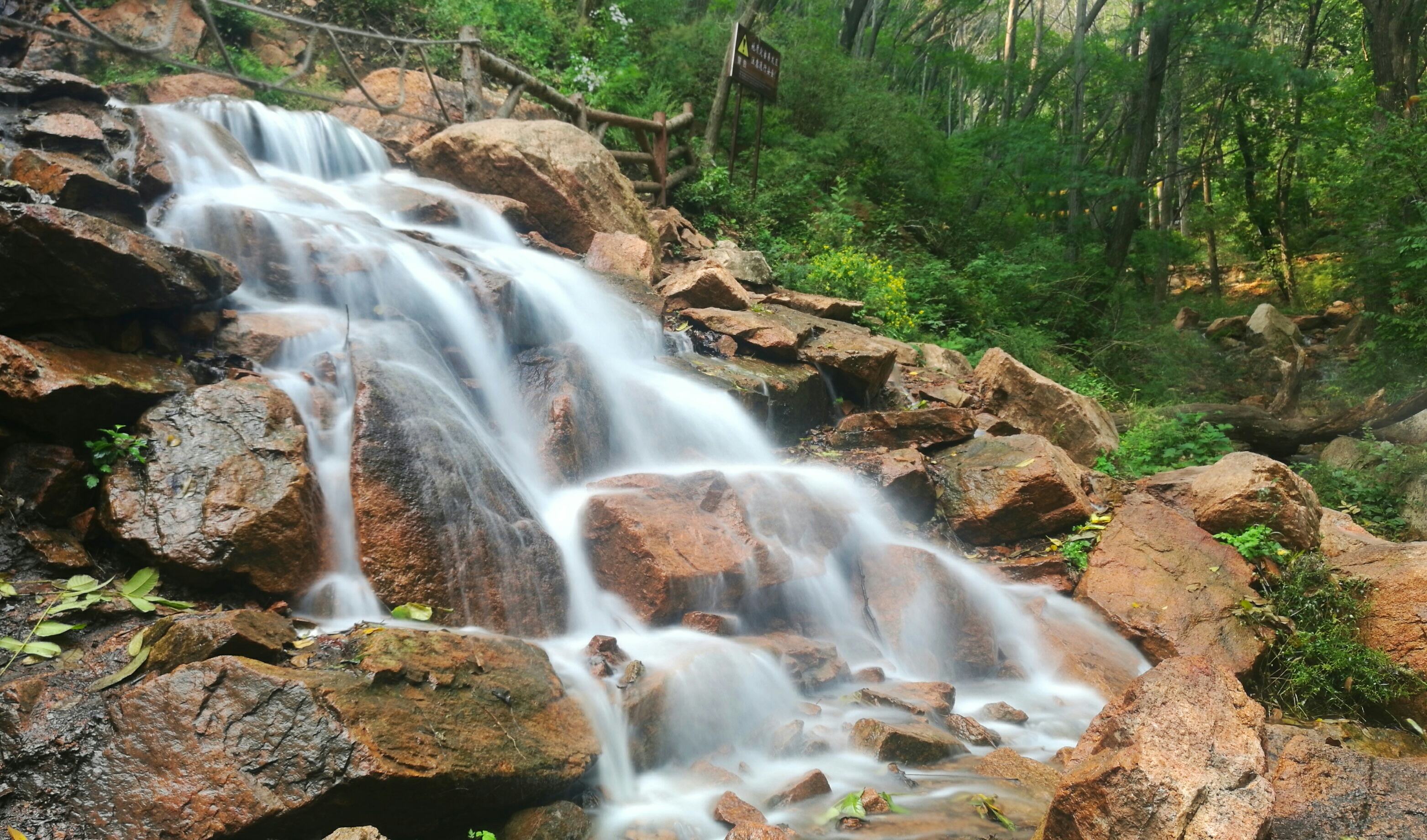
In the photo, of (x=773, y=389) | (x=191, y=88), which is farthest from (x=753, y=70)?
(x=191, y=88)

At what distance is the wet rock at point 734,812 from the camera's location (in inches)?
132

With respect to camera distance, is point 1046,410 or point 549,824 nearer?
point 549,824

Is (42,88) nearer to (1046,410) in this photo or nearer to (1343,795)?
(1046,410)

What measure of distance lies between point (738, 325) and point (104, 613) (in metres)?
6.02

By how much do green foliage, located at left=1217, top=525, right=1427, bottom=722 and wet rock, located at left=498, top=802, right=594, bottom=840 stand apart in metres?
4.58

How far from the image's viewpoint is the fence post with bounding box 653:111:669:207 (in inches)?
505

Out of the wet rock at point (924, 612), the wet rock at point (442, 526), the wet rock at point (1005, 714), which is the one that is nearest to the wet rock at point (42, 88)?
the wet rock at point (442, 526)

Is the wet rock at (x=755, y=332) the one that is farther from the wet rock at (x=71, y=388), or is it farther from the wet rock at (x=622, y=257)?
the wet rock at (x=71, y=388)

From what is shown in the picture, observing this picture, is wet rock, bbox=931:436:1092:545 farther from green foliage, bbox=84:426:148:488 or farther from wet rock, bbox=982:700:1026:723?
green foliage, bbox=84:426:148:488

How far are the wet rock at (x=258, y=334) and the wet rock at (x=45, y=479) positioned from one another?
136cm

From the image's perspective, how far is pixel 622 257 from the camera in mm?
9297

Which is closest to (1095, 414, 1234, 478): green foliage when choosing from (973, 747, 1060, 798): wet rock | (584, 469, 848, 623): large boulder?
(584, 469, 848, 623): large boulder

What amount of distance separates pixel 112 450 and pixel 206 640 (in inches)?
67.2

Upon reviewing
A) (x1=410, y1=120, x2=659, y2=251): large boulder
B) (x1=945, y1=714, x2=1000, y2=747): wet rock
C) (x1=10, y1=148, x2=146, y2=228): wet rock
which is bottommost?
(x1=945, y1=714, x2=1000, y2=747): wet rock
